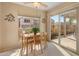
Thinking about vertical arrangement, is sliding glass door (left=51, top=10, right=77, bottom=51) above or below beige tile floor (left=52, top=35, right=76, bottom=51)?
above

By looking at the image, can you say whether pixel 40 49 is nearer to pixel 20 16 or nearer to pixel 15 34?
pixel 15 34

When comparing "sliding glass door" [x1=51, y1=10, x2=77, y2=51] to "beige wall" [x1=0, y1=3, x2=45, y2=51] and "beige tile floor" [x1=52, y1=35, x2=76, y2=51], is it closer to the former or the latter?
"beige tile floor" [x1=52, y1=35, x2=76, y2=51]

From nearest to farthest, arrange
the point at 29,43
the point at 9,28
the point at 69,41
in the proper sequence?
the point at 29,43, the point at 69,41, the point at 9,28

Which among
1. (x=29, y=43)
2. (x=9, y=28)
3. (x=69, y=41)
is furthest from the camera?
(x=9, y=28)

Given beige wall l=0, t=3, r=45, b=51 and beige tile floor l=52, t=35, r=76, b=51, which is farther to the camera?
beige wall l=0, t=3, r=45, b=51

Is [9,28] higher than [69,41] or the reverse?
higher

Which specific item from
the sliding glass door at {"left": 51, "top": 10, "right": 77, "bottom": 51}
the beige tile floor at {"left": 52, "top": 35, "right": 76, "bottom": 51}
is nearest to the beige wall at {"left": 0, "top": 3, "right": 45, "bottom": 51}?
the sliding glass door at {"left": 51, "top": 10, "right": 77, "bottom": 51}

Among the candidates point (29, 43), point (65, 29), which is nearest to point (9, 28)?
point (29, 43)

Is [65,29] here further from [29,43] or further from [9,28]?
[9,28]

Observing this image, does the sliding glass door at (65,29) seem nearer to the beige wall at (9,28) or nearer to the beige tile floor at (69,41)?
the beige tile floor at (69,41)

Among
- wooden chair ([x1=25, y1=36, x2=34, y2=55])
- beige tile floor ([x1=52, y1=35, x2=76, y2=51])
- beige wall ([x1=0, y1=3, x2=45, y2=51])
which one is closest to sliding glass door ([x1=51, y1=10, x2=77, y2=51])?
beige tile floor ([x1=52, y1=35, x2=76, y2=51])

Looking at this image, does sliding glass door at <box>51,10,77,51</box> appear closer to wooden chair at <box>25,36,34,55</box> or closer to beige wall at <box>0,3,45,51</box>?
wooden chair at <box>25,36,34,55</box>

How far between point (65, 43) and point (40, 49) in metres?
0.87

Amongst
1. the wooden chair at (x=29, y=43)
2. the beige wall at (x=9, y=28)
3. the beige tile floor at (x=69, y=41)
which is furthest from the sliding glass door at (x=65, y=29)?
the beige wall at (x=9, y=28)
